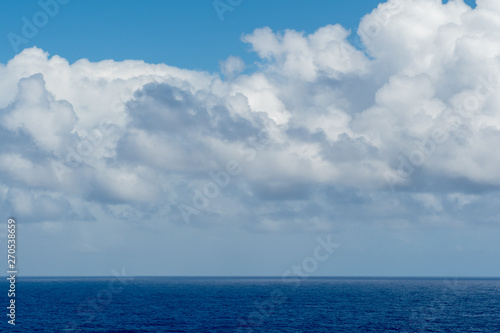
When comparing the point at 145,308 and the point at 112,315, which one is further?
the point at 145,308

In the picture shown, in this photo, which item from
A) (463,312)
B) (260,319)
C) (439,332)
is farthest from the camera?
(463,312)

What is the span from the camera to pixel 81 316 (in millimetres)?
155750

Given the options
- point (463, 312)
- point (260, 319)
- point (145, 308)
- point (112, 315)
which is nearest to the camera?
point (260, 319)

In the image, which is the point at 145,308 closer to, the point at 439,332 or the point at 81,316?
the point at 81,316

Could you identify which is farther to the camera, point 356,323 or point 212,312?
point 212,312

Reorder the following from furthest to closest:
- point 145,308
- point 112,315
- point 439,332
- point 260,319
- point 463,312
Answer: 1. point 145,308
2. point 463,312
3. point 112,315
4. point 260,319
5. point 439,332

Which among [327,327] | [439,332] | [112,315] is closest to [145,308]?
[112,315]

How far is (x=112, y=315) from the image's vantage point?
520 ft

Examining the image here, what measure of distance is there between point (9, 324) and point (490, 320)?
128303 millimetres

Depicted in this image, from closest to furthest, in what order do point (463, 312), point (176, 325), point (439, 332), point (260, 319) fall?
point (439, 332) → point (176, 325) → point (260, 319) → point (463, 312)

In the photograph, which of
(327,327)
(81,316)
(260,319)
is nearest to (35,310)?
(81,316)

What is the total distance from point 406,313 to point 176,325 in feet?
238

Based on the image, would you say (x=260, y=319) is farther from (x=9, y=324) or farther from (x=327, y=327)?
(x=9, y=324)

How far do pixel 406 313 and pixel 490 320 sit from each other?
24.8 meters
